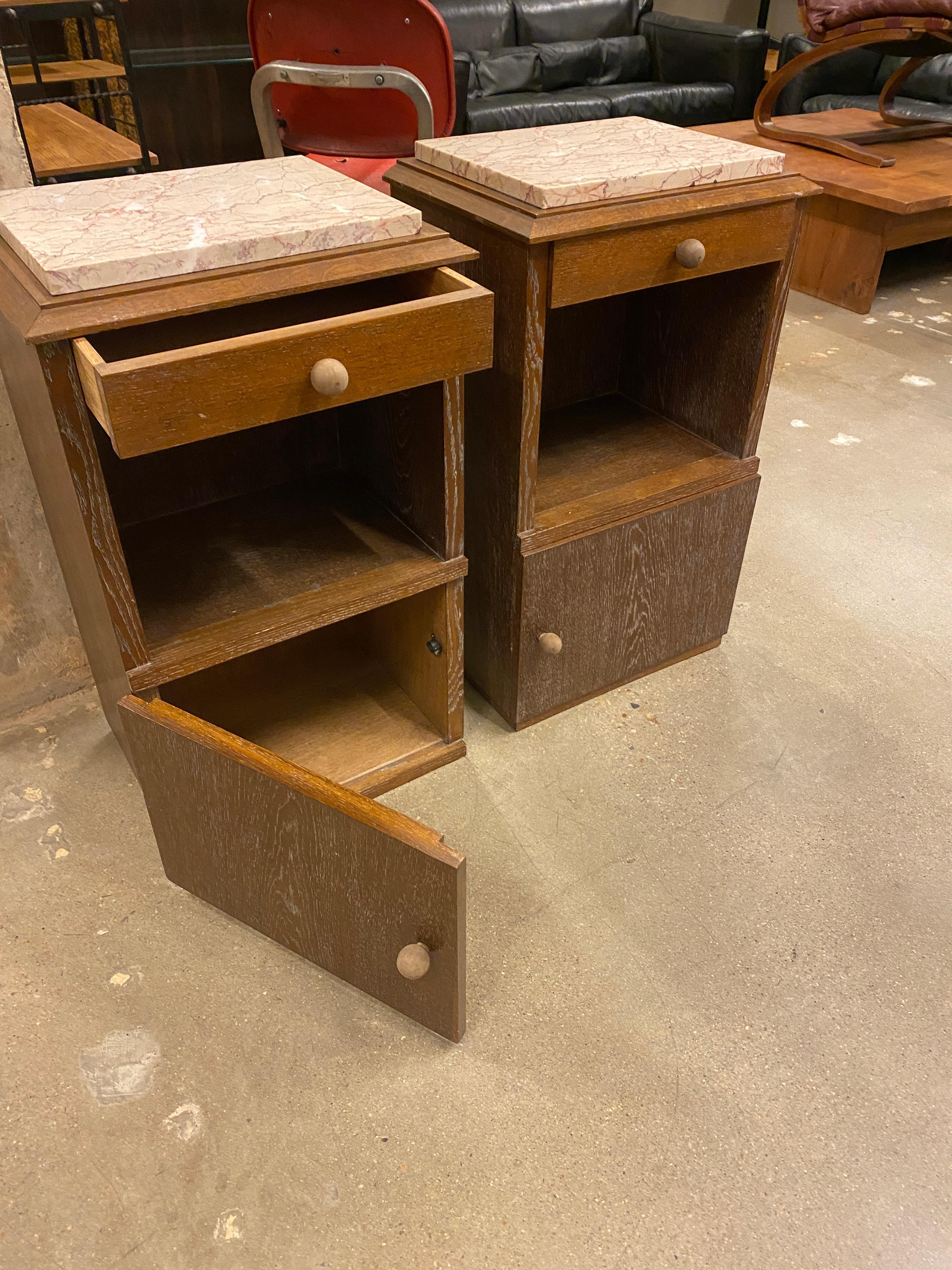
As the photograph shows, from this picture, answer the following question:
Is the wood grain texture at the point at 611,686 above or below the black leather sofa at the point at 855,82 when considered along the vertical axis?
below

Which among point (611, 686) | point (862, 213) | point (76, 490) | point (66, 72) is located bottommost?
point (611, 686)

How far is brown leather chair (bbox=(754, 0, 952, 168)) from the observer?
222 centimetres

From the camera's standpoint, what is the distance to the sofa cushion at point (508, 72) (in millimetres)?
3574

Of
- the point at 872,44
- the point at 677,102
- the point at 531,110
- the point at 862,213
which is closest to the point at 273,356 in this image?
the point at 862,213

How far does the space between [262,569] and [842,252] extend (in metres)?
2.19

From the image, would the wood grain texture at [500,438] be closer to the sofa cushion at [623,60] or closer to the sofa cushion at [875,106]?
the sofa cushion at [875,106]

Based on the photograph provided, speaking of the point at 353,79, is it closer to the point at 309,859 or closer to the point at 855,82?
the point at 309,859

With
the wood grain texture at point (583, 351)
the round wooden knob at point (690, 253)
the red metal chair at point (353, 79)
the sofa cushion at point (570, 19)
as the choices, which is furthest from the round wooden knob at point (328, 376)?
the sofa cushion at point (570, 19)

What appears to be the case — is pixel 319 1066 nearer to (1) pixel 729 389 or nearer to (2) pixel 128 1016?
(2) pixel 128 1016

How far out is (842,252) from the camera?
2551mm

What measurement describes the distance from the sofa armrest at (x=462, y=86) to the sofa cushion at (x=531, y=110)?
2 centimetres

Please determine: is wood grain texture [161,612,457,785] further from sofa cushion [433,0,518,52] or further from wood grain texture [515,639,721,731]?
sofa cushion [433,0,518,52]

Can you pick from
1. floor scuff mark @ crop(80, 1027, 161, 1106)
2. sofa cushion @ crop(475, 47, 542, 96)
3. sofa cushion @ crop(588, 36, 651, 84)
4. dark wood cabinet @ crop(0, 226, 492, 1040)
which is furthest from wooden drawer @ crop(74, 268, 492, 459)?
sofa cushion @ crop(588, 36, 651, 84)

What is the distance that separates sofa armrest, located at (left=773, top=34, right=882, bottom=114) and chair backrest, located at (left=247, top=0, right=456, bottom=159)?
8.52 ft
